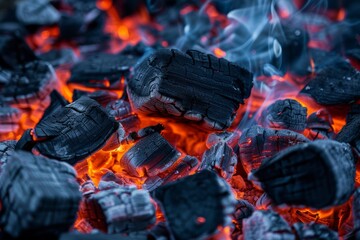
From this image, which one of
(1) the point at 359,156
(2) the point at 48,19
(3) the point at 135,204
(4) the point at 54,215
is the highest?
(2) the point at 48,19

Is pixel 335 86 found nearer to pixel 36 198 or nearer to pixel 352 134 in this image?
pixel 352 134

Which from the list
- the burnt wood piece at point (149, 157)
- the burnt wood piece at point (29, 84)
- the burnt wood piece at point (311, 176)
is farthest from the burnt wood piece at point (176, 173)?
the burnt wood piece at point (29, 84)

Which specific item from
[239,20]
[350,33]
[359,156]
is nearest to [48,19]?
[239,20]

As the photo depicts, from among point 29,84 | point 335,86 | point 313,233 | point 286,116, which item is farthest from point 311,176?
point 29,84

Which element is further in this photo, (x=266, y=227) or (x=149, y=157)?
(x=149, y=157)

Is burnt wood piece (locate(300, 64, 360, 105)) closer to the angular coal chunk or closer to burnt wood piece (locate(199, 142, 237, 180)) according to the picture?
burnt wood piece (locate(199, 142, 237, 180))

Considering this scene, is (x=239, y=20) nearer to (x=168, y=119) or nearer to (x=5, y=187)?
(x=168, y=119)
